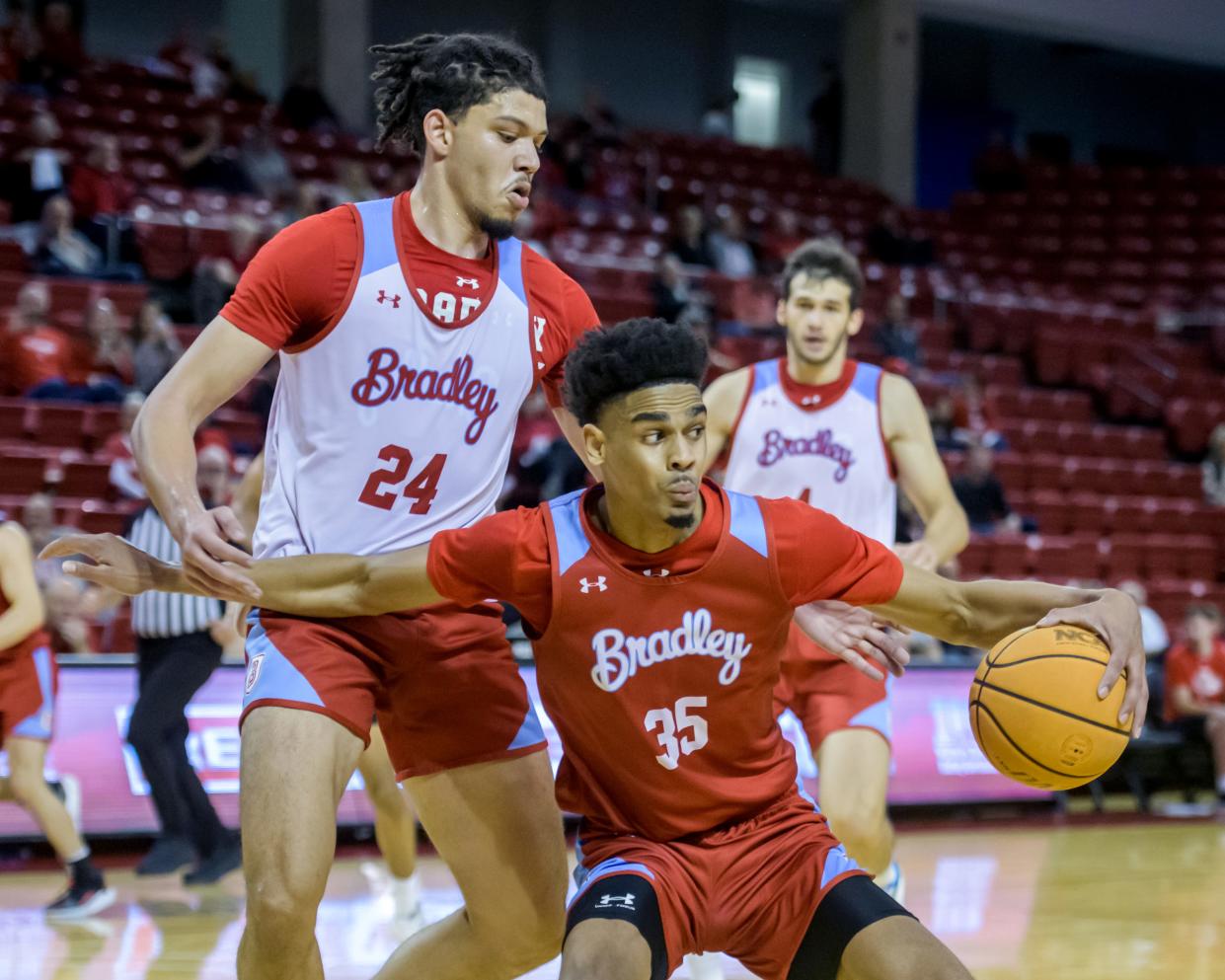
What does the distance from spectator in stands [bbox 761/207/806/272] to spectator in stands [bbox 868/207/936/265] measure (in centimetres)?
96

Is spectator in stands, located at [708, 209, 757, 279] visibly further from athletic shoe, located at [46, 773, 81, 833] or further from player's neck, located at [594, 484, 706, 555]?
player's neck, located at [594, 484, 706, 555]

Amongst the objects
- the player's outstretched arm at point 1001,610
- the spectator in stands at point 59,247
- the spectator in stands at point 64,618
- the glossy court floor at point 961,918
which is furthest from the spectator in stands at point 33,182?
the player's outstretched arm at point 1001,610

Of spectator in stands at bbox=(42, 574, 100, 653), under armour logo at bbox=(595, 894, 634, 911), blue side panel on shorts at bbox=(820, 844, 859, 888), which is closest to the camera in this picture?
under armour logo at bbox=(595, 894, 634, 911)

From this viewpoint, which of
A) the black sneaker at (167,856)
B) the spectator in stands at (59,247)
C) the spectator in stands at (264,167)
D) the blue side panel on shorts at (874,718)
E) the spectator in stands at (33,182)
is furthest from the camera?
the spectator in stands at (264,167)

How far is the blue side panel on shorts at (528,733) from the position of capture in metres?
3.83

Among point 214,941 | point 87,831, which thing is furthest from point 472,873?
point 87,831

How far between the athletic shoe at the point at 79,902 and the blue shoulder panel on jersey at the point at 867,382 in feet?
12.2

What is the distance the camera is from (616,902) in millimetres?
3299

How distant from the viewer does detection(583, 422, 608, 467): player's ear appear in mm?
3578

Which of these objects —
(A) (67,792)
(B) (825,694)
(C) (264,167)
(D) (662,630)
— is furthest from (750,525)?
(C) (264,167)

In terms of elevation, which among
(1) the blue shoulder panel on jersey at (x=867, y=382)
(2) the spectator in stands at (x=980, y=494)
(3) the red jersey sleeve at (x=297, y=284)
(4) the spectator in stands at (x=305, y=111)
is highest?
(4) the spectator in stands at (x=305, y=111)

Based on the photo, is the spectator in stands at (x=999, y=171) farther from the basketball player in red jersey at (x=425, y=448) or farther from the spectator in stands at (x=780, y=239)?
the basketball player in red jersey at (x=425, y=448)

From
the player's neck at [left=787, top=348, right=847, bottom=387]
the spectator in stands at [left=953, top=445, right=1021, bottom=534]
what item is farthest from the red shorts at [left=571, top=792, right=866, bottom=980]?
the spectator in stands at [left=953, top=445, right=1021, bottom=534]

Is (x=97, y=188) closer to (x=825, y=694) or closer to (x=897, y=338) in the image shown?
(x=897, y=338)
